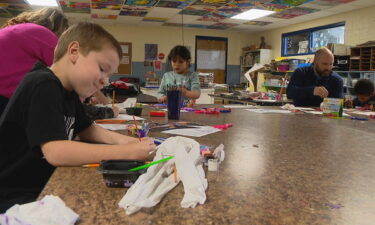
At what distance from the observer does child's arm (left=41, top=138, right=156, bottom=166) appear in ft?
2.49

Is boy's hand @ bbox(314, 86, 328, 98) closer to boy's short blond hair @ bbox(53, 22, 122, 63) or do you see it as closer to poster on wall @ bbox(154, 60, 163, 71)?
boy's short blond hair @ bbox(53, 22, 122, 63)

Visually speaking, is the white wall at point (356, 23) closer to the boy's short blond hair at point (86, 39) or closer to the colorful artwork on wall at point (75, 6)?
the colorful artwork on wall at point (75, 6)

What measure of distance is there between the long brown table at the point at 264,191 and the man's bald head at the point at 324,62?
95.5 inches

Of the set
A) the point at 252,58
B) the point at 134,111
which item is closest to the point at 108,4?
the point at 252,58

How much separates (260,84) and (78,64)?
7405 millimetres

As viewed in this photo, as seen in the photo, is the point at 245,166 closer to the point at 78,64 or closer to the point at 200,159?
the point at 200,159

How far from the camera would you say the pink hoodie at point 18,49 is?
1524 mm

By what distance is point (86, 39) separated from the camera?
91cm

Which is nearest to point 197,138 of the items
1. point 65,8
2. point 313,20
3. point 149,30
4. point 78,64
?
point 78,64

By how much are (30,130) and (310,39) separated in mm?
7329

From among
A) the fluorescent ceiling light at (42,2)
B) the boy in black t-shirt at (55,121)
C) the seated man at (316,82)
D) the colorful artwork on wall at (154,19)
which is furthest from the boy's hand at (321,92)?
the colorful artwork on wall at (154,19)

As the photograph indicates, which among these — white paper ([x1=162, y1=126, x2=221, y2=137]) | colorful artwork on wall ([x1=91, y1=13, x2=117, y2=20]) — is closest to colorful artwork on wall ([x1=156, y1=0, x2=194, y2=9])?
colorful artwork on wall ([x1=91, y1=13, x2=117, y2=20])

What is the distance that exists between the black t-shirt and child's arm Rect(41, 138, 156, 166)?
23 millimetres

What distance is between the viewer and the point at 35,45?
152 centimetres
